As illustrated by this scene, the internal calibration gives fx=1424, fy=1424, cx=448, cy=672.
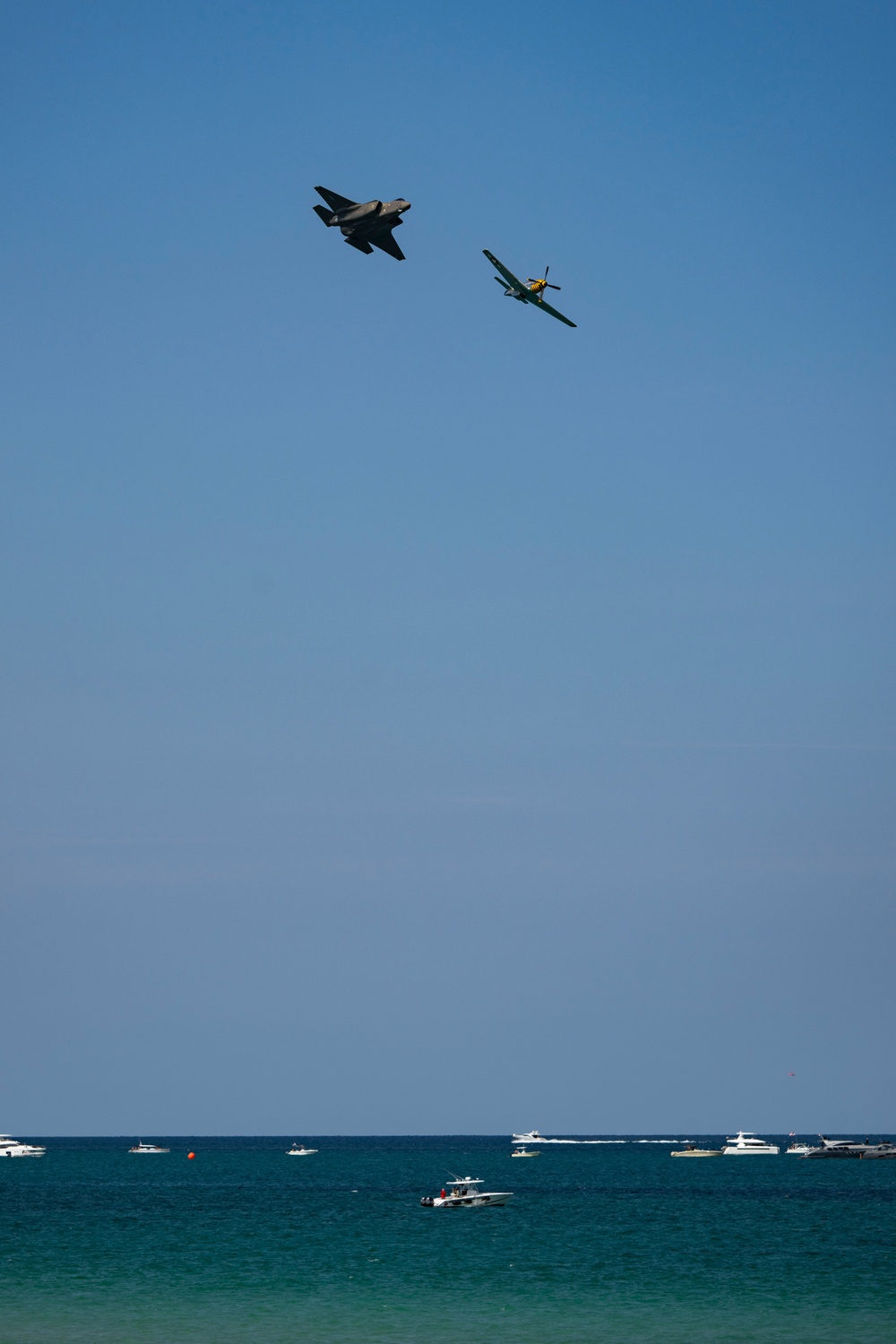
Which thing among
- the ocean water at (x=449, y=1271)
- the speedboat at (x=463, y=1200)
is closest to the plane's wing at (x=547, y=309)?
the ocean water at (x=449, y=1271)

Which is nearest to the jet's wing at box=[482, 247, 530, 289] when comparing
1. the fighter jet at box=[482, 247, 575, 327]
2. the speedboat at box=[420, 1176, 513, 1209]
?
the fighter jet at box=[482, 247, 575, 327]

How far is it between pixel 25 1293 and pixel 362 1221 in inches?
1847

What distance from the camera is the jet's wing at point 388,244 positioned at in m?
51.5

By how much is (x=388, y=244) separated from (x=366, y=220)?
53.6 inches

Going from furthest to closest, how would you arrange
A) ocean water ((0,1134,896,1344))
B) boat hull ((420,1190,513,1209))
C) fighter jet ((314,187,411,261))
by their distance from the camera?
1. boat hull ((420,1190,513,1209))
2. ocean water ((0,1134,896,1344))
3. fighter jet ((314,187,411,261))

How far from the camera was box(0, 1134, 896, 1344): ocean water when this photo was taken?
199 feet

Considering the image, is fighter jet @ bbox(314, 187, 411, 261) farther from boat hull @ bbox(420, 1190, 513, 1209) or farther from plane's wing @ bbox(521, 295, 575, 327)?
boat hull @ bbox(420, 1190, 513, 1209)

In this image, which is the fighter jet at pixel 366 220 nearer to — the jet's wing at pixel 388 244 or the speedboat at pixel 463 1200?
the jet's wing at pixel 388 244

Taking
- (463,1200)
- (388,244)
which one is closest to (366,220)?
(388,244)

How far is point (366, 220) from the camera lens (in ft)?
167

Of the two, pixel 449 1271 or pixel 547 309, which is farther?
pixel 449 1271

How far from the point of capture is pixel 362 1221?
112m

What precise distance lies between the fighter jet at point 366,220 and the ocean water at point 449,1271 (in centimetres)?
4313

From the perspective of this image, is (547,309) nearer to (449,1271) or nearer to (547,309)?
(547,309)
